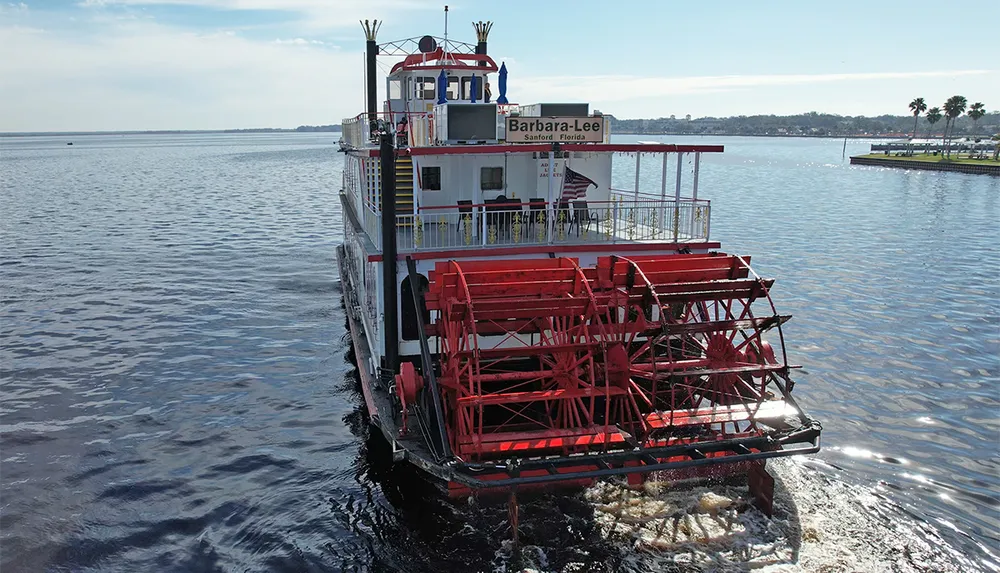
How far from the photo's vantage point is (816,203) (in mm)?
48312

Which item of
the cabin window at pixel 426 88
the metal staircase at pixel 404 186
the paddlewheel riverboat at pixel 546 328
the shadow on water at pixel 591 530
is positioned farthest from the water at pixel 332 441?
the cabin window at pixel 426 88

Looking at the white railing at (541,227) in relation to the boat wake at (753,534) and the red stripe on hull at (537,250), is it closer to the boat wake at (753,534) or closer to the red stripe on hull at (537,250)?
the red stripe on hull at (537,250)

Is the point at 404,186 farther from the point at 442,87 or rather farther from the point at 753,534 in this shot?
the point at 753,534

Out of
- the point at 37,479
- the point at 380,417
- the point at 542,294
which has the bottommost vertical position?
the point at 37,479

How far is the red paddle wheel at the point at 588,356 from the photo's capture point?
1020 cm

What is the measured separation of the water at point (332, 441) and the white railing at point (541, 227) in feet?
12.6

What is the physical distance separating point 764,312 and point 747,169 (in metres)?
→ 68.8

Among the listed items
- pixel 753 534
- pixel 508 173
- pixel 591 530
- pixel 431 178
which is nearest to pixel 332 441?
pixel 591 530

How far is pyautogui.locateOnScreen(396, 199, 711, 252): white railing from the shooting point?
42.2 ft

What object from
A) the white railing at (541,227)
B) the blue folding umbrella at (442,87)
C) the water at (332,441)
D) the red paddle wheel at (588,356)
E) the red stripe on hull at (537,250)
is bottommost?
the water at (332,441)

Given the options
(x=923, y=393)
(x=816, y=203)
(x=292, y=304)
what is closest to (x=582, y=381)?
(x=923, y=393)

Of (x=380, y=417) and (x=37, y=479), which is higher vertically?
(x=380, y=417)

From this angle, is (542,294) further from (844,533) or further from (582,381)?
(844,533)

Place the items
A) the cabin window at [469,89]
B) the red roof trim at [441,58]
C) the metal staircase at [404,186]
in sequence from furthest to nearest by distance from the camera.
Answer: the cabin window at [469,89] → the red roof trim at [441,58] → the metal staircase at [404,186]
